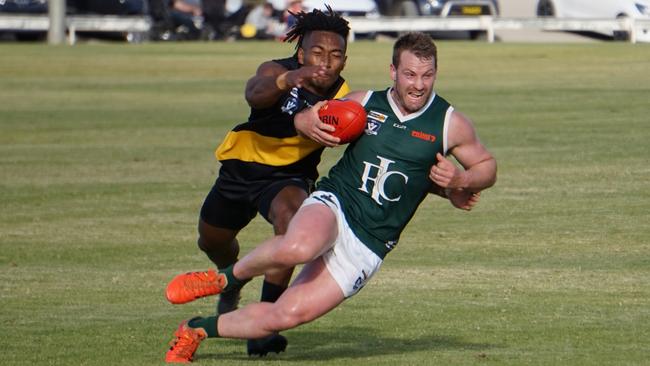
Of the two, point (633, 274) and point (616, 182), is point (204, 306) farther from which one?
point (616, 182)

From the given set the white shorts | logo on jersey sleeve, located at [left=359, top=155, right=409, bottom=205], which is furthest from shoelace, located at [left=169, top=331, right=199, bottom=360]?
logo on jersey sleeve, located at [left=359, top=155, right=409, bottom=205]

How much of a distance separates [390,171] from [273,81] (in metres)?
1.04

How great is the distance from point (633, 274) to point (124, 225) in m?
5.95

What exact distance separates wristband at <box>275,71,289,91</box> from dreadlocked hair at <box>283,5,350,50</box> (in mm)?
552

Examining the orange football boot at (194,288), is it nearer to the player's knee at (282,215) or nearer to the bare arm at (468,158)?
the player's knee at (282,215)

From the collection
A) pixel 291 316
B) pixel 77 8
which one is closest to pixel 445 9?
pixel 77 8

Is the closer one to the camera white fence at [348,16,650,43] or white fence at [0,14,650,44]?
white fence at [0,14,650,44]

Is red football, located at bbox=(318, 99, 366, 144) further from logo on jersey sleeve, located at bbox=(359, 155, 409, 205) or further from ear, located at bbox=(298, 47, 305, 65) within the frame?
ear, located at bbox=(298, 47, 305, 65)

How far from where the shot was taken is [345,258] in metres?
8.39

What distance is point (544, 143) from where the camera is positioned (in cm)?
2178

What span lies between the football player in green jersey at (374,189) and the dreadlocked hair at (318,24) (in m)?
0.85

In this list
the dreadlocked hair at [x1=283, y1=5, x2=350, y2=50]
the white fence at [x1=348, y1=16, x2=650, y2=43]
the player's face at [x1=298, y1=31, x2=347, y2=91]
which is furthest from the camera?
the white fence at [x1=348, y1=16, x2=650, y2=43]

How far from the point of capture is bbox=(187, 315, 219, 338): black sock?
8.62 meters

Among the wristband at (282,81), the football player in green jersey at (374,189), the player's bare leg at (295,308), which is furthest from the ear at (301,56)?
the player's bare leg at (295,308)
